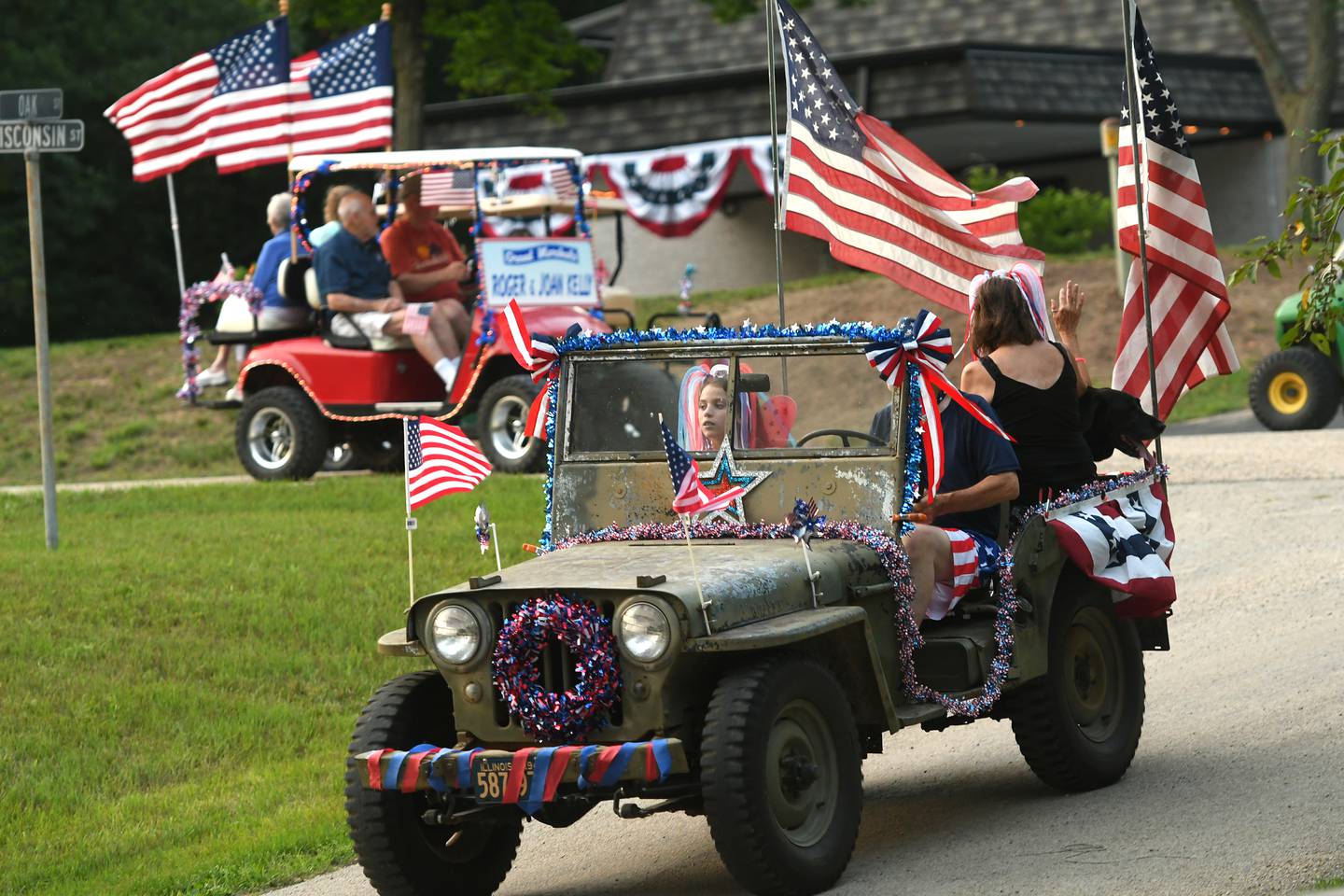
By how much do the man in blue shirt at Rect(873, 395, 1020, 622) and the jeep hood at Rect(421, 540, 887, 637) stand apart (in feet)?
0.91

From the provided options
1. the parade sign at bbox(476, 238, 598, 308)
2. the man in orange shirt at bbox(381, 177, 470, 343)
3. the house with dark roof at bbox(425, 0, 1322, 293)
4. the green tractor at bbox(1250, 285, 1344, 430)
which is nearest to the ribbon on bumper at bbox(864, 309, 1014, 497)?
the parade sign at bbox(476, 238, 598, 308)

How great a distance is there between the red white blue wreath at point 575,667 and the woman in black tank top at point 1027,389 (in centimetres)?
219

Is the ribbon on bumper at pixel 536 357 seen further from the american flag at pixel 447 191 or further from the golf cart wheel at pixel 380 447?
the american flag at pixel 447 191

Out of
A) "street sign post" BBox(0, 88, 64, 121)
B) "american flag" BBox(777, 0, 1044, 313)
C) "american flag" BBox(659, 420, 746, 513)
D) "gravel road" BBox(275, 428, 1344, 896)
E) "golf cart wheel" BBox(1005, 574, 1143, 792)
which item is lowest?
"gravel road" BBox(275, 428, 1344, 896)

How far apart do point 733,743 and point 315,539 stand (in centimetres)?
705

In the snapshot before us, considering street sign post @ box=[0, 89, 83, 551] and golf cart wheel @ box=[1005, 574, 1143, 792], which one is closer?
golf cart wheel @ box=[1005, 574, 1143, 792]

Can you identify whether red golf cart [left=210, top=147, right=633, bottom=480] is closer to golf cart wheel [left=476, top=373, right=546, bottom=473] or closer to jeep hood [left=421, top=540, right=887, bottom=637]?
golf cart wheel [left=476, top=373, right=546, bottom=473]

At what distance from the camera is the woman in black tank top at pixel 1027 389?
738cm

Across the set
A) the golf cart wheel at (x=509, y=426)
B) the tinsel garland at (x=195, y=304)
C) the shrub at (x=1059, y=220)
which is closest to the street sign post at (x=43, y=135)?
the golf cart wheel at (x=509, y=426)

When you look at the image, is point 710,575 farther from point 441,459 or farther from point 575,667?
point 441,459

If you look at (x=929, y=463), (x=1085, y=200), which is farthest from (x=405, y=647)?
(x=1085, y=200)

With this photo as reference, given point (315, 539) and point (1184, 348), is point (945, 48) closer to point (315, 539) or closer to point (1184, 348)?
point (315, 539)

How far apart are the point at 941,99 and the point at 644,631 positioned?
2391 centimetres

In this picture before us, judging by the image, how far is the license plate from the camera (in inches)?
222
